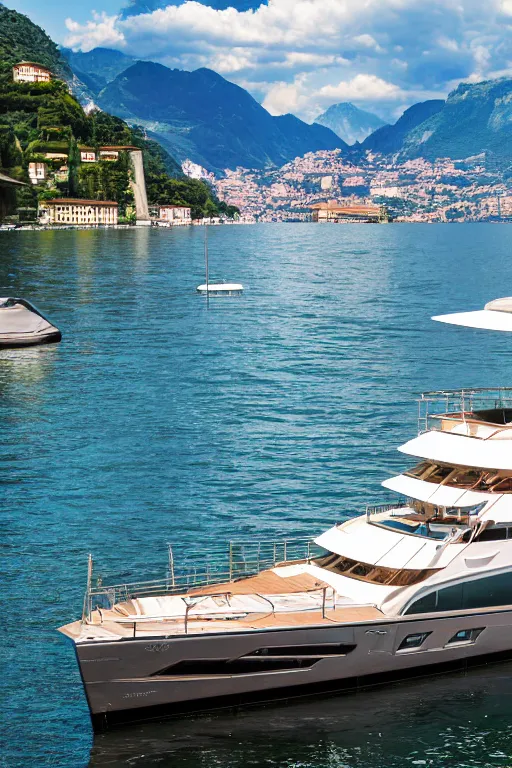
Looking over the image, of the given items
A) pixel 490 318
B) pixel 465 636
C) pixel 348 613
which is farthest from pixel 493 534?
pixel 490 318

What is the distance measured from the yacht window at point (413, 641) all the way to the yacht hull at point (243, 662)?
0.04 metres

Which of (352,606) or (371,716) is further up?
(352,606)

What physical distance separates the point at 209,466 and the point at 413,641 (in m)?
17.9

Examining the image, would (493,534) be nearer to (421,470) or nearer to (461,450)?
(461,450)

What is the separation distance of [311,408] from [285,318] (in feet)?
131

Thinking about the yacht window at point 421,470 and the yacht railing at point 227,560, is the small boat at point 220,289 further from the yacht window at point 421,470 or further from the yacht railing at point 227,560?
the yacht window at point 421,470

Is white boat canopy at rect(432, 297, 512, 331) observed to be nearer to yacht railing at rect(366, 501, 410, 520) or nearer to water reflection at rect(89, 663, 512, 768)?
yacht railing at rect(366, 501, 410, 520)

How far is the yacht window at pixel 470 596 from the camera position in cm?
2227

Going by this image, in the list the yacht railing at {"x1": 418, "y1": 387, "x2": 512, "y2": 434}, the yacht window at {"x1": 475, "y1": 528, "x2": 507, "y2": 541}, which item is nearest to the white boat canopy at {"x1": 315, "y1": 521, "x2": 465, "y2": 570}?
the yacht window at {"x1": 475, "y1": 528, "x2": 507, "y2": 541}

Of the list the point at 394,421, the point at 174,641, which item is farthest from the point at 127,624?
the point at 394,421

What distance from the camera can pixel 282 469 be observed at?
127ft

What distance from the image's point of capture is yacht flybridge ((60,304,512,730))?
2067cm

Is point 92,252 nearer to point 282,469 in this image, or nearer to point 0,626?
point 282,469

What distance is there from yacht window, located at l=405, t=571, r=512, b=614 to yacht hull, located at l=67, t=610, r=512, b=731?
0.69ft
